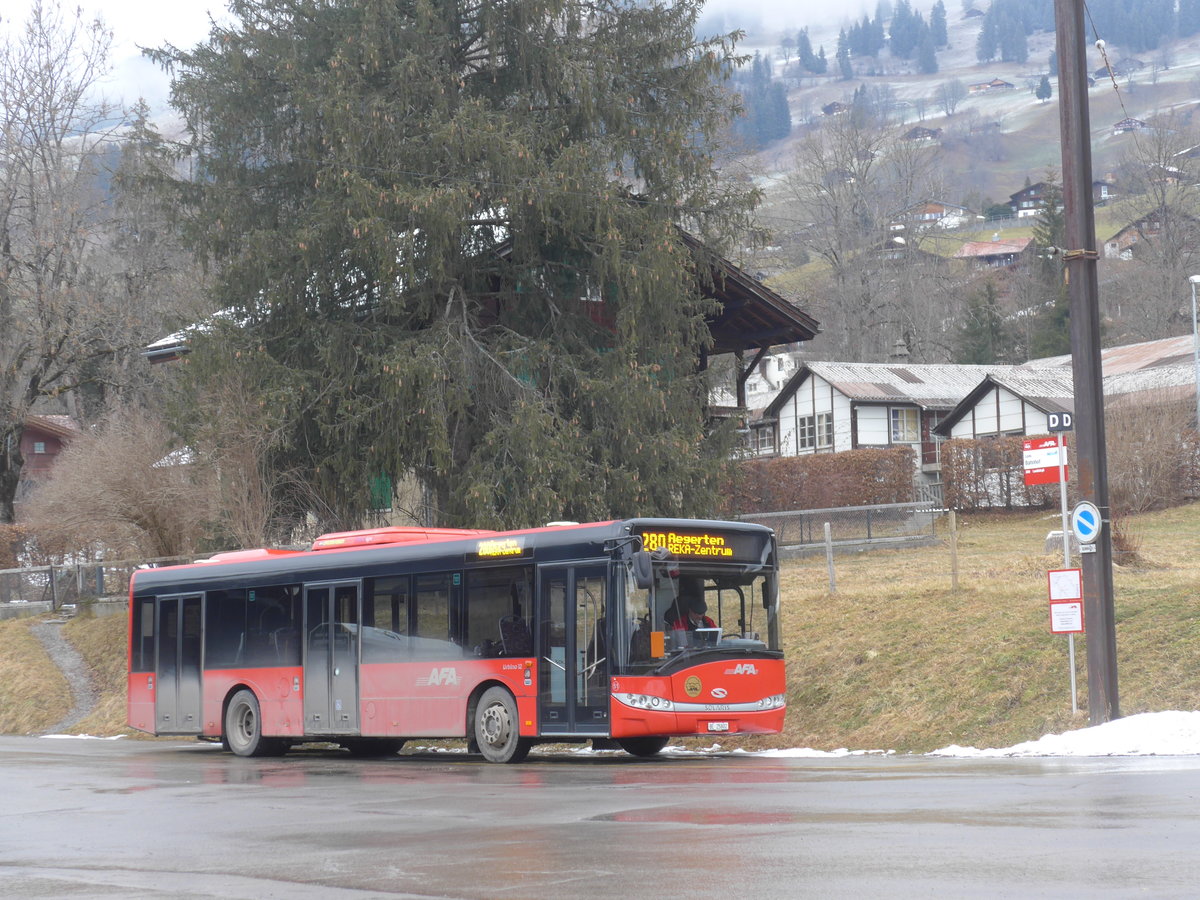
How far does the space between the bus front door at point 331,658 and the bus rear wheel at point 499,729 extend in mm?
2539

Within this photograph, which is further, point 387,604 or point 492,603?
point 387,604

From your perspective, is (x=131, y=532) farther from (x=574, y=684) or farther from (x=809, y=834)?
(x=809, y=834)

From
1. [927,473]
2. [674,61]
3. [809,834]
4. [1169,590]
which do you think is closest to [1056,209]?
[927,473]

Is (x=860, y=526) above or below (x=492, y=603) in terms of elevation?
above

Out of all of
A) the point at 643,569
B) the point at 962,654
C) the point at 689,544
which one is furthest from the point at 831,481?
the point at 643,569

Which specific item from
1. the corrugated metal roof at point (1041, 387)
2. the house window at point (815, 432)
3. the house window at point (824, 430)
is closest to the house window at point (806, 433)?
the house window at point (815, 432)

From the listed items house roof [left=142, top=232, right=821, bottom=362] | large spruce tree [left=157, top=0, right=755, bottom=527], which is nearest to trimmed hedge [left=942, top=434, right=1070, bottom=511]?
house roof [left=142, top=232, right=821, bottom=362]

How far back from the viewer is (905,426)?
236 feet

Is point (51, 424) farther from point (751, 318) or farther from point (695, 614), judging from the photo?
point (695, 614)

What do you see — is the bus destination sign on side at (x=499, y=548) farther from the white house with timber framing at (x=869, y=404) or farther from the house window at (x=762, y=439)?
the house window at (x=762, y=439)

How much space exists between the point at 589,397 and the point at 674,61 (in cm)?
729

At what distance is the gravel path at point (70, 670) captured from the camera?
32.6m

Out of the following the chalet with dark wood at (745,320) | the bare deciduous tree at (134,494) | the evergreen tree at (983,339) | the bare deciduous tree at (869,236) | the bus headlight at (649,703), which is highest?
the bare deciduous tree at (869,236)

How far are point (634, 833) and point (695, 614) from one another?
8.18 meters
